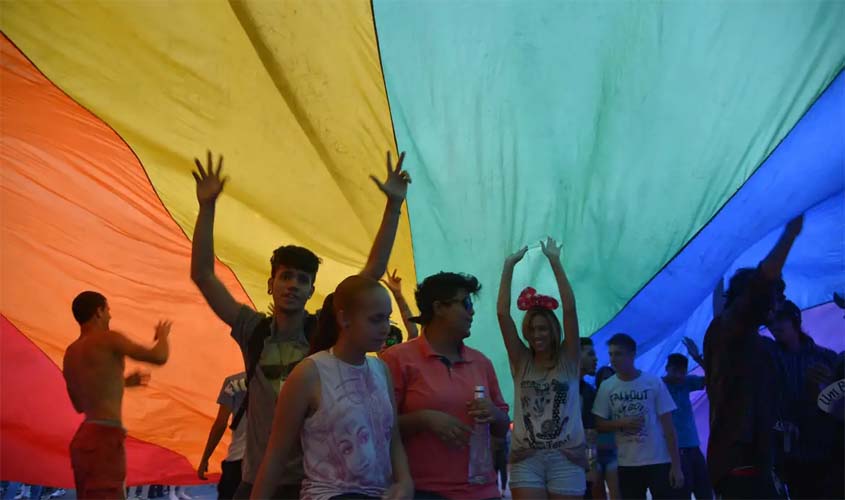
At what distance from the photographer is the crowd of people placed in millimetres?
2129

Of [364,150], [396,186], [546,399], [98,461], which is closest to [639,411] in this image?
[546,399]

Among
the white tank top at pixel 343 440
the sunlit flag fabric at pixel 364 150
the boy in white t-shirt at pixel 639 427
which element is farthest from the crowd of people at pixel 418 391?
the boy in white t-shirt at pixel 639 427

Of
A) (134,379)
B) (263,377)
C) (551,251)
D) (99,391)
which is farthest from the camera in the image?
(134,379)

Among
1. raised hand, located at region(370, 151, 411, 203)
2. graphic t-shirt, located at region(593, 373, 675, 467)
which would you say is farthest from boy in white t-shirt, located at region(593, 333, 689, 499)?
raised hand, located at region(370, 151, 411, 203)

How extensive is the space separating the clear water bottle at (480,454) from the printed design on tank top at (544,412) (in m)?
0.60

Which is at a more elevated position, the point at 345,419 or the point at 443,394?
the point at 443,394

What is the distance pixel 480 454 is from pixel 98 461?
5.84 ft

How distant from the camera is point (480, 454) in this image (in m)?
2.62

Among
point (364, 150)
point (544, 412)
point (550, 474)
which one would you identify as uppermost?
point (364, 150)

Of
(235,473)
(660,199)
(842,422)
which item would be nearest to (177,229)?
(235,473)

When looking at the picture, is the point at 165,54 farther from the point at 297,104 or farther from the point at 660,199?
the point at 660,199

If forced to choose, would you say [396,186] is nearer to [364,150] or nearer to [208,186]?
[208,186]

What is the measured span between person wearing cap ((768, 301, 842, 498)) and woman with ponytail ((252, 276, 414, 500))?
183 cm

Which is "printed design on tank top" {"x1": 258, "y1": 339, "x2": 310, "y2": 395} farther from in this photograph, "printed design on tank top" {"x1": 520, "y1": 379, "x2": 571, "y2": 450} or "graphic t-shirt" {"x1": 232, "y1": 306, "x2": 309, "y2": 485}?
"printed design on tank top" {"x1": 520, "y1": 379, "x2": 571, "y2": 450}
